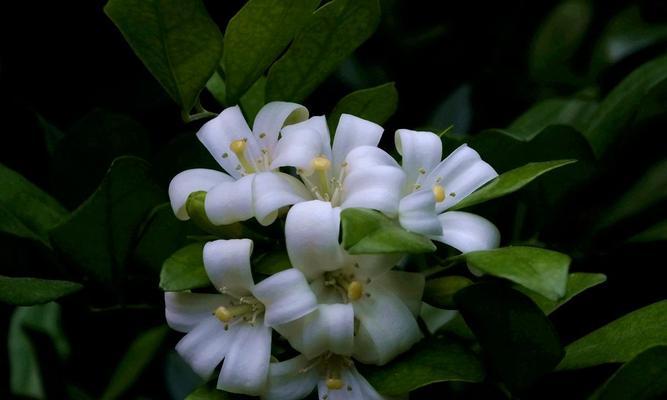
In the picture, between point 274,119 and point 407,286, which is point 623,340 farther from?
point 274,119

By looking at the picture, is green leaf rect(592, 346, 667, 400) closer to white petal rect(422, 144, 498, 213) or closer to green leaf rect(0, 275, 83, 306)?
white petal rect(422, 144, 498, 213)

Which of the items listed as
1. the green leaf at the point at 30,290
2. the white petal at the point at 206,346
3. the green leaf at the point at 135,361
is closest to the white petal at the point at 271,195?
the white petal at the point at 206,346

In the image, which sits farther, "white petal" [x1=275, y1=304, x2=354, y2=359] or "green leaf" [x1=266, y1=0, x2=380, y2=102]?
"green leaf" [x1=266, y1=0, x2=380, y2=102]

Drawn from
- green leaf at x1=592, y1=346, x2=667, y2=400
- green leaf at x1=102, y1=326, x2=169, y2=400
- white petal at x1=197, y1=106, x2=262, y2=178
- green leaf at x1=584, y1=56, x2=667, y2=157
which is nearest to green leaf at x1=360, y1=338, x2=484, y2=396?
green leaf at x1=592, y1=346, x2=667, y2=400

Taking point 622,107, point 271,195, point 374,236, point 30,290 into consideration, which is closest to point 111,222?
point 30,290

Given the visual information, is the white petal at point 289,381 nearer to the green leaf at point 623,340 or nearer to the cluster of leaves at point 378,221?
the cluster of leaves at point 378,221

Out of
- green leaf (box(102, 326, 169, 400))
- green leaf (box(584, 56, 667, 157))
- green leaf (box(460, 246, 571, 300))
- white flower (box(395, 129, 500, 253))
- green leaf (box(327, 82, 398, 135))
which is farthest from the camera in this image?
green leaf (box(102, 326, 169, 400))

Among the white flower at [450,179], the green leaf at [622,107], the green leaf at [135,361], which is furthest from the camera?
the green leaf at [135,361]
